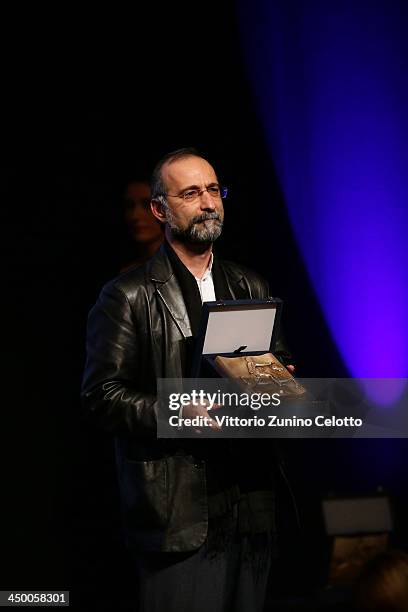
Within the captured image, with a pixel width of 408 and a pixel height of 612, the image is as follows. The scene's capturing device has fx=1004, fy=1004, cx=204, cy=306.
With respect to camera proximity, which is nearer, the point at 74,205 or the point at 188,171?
the point at 188,171

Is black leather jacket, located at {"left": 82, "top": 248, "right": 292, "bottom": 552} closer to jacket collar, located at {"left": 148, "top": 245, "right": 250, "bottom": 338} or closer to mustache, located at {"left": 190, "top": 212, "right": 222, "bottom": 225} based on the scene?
jacket collar, located at {"left": 148, "top": 245, "right": 250, "bottom": 338}

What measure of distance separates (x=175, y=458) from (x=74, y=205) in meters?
1.42

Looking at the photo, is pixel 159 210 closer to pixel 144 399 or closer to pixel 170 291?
pixel 170 291

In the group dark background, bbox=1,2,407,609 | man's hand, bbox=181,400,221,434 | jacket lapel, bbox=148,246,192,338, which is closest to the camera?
man's hand, bbox=181,400,221,434

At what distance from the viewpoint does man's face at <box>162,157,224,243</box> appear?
2709 mm

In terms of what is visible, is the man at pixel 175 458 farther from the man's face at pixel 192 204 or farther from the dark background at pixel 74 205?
the dark background at pixel 74 205

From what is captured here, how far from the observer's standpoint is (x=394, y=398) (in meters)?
3.81

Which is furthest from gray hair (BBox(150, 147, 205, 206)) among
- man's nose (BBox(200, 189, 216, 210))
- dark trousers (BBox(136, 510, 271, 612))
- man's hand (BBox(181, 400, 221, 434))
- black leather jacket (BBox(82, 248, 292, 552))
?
dark trousers (BBox(136, 510, 271, 612))

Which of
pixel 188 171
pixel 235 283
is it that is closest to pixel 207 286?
pixel 235 283

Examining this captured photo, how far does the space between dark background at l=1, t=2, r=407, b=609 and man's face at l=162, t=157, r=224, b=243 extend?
1.01m

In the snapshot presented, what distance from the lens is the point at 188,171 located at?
2.74 meters

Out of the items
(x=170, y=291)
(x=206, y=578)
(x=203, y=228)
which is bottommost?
(x=206, y=578)

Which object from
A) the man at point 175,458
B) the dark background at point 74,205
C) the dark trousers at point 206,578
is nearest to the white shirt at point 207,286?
the man at point 175,458

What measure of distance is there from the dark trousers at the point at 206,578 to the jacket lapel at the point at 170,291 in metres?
0.58
